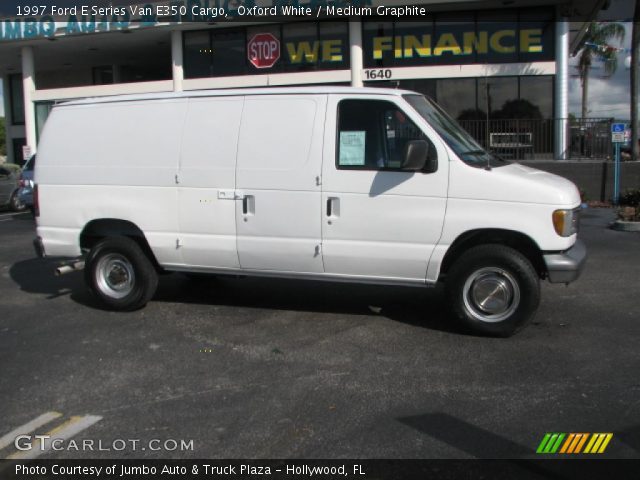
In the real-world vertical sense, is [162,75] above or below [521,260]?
above

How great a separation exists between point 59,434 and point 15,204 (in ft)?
54.7

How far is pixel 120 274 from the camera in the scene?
6793 millimetres

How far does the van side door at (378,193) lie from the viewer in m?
5.62

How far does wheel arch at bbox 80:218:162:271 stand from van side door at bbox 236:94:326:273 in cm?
118

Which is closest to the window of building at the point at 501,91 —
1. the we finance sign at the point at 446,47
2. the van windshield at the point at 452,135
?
the we finance sign at the point at 446,47

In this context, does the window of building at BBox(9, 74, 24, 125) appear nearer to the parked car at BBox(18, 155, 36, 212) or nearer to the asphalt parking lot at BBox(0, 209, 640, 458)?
the parked car at BBox(18, 155, 36, 212)

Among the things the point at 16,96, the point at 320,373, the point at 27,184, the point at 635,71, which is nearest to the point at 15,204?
the point at 27,184

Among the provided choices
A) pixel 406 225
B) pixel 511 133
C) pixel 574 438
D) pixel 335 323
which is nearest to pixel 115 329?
pixel 335 323

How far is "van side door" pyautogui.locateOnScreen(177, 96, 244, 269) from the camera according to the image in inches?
243

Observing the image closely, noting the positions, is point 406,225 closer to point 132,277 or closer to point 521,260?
point 521,260

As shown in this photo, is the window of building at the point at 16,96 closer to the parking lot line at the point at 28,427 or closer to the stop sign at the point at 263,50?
the stop sign at the point at 263,50

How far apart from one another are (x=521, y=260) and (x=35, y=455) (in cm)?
399

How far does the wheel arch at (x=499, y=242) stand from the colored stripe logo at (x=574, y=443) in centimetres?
204

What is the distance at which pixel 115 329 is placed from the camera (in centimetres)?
616
